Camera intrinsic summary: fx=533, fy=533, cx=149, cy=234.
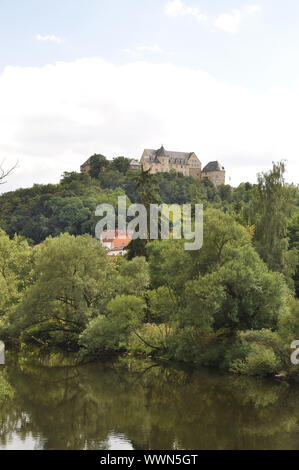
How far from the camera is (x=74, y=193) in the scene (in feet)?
346

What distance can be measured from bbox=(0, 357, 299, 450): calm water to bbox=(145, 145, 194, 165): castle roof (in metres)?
119

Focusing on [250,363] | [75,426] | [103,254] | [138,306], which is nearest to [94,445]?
[75,426]

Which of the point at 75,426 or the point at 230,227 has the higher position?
the point at 230,227

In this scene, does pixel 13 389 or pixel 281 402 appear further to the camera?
pixel 13 389

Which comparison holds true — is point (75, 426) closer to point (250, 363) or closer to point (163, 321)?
point (250, 363)

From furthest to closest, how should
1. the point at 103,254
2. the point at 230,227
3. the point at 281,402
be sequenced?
the point at 103,254 → the point at 230,227 → the point at 281,402

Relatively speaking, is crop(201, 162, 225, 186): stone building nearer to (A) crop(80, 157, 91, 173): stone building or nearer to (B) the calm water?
(A) crop(80, 157, 91, 173): stone building

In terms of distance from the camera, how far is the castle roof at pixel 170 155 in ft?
469

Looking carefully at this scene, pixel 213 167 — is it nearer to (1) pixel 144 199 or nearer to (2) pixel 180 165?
(2) pixel 180 165

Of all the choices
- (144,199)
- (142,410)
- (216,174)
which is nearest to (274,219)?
(144,199)

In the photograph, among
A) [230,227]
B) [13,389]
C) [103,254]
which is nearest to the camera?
[13,389]

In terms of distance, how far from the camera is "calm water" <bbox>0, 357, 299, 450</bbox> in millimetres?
16547

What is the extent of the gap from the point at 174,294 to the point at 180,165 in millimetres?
117379
